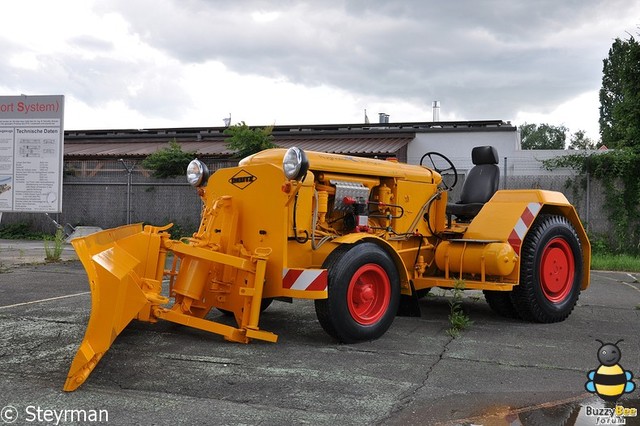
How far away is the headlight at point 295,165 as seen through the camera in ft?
16.4

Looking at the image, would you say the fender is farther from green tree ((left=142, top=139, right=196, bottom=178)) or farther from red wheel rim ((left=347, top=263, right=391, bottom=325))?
green tree ((left=142, top=139, right=196, bottom=178))

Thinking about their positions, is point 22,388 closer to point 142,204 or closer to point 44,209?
point 44,209

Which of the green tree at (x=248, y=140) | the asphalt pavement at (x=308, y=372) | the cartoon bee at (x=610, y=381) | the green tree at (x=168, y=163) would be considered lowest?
the asphalt pavement at (x=308, y=372)

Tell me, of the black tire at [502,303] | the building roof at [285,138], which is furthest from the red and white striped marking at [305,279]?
the building roof at [285,138]

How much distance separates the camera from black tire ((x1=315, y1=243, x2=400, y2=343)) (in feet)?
16.8

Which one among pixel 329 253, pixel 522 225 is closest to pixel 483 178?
pixel 522 225

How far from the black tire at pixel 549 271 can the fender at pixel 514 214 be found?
0.55 feet

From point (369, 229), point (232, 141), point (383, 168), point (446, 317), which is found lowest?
point (446, 317)

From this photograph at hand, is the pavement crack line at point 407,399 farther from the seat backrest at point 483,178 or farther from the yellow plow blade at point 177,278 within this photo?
the seat backrest at point 483,178

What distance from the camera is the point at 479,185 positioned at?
293 inches

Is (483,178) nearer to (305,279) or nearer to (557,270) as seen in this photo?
(557,270)

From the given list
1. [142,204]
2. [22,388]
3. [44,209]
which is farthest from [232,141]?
[22,388]

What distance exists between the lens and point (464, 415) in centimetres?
361

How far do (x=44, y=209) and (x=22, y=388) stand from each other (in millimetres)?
8634
